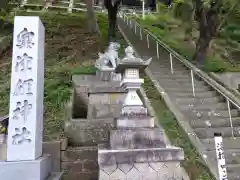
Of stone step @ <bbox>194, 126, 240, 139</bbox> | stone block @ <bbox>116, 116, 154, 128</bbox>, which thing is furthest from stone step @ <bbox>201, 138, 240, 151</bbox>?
stone block @ <bbox>116, 116, 154, 128</bbox>

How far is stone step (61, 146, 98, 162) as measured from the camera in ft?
18.1

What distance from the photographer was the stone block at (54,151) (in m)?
5.39

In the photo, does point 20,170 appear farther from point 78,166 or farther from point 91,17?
point 91,17

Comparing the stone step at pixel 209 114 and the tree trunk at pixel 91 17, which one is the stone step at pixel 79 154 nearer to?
the stone step at pixel 209 114

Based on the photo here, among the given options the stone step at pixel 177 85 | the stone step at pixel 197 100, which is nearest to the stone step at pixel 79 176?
the stone step at pixel 197 100

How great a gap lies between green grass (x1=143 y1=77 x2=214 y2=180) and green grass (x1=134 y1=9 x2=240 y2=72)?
4532 mm

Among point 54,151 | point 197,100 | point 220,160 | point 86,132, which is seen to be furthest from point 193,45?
point 220,160

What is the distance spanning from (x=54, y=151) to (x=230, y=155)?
11.9 feet

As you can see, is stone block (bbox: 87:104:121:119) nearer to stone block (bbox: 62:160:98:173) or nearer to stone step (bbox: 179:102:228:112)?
stone block (bbox: 62:160:98:173)

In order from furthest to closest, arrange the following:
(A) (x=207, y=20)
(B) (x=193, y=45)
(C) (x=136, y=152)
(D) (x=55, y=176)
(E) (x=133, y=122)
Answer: (B) (x=193, y=45) → (A) (x=207, y=20) → (E) (x=133, y=122) → (D) (x=55, y=176) → (C) (x=136, y=152)

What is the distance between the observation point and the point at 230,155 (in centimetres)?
593

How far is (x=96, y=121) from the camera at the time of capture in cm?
635

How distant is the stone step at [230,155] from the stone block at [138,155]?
1.35 m

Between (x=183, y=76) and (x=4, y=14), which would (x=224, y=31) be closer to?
(x=183, y=76)
